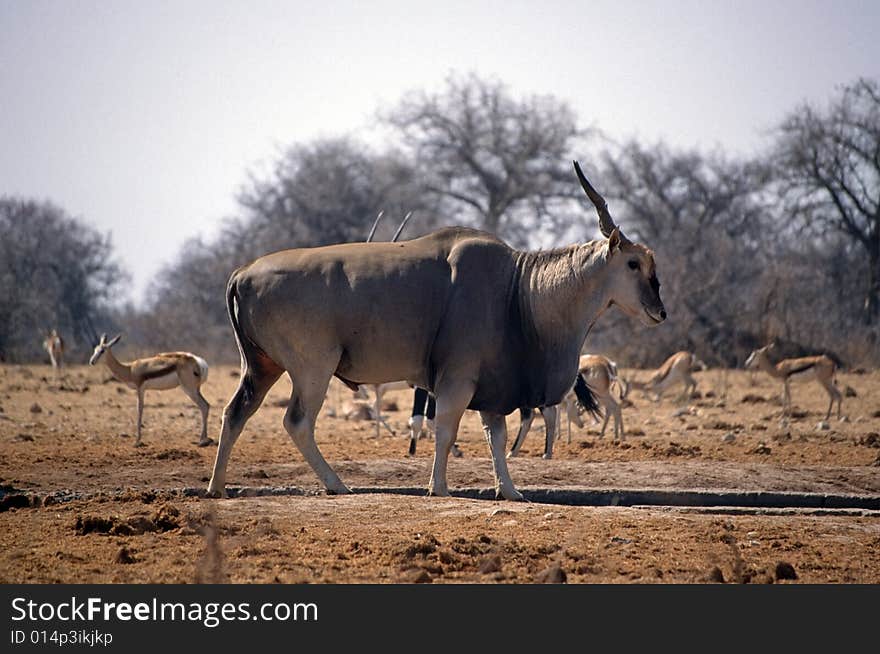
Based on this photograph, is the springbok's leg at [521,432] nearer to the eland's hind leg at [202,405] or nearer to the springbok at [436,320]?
the springbok at [436,320]

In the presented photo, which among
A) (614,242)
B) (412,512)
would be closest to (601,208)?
(614,242)

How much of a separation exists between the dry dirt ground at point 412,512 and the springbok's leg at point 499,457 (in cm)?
45

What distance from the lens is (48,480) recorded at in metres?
11.2

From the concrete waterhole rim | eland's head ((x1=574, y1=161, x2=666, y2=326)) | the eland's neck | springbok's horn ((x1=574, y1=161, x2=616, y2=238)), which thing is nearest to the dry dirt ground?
the concrete waterhole rim

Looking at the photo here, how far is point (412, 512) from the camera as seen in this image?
871 centimetres

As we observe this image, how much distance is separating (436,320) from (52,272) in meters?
34.9

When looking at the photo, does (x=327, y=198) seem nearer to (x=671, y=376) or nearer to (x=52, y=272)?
(x=52, y=272)

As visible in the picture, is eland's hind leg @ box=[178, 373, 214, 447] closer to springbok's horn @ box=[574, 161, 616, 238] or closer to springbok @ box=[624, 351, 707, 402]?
springbok's horn @ box=[574, 161, 616, 238]

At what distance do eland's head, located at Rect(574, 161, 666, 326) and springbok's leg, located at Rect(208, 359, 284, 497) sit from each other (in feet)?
8.98

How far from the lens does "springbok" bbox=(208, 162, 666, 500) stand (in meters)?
9.70

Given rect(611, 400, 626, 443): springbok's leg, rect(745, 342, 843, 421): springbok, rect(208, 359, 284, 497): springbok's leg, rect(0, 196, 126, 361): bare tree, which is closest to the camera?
rect(208, 359, 284, 497): springbok's leg

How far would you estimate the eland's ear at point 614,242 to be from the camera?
991cm

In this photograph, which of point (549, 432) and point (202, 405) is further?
point (202, 405)
